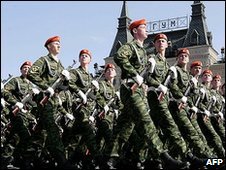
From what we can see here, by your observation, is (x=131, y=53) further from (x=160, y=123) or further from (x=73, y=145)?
(x=73, y=145)

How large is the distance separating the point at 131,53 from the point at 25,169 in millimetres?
2548

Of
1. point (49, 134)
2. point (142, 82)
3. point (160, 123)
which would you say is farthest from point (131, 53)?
point (49, 134)

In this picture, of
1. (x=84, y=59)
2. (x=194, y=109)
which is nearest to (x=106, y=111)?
(x=84, y=59)

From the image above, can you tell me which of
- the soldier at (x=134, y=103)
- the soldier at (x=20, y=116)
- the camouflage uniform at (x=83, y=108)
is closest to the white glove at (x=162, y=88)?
the soldier at (x=134, y=103)

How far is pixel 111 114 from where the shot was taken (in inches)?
345

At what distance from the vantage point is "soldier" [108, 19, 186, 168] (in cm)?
646

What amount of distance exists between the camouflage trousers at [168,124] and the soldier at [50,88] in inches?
55.1

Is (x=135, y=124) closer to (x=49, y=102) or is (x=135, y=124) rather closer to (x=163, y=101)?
(x=163, y=101)

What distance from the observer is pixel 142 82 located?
22.3 ft

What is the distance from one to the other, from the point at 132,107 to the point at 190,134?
1.30 metres

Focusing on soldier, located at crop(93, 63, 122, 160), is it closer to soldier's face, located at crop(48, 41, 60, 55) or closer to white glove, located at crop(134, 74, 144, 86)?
soldier's face, located at crop(48, 41, 60, 55)

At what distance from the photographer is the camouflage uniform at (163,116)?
6773 millimetres

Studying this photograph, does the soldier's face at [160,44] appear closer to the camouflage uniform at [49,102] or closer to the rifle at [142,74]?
the rifle at [142,74]

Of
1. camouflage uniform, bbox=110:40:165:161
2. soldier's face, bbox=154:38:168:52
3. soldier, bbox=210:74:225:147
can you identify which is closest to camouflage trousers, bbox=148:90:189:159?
camouflage uniform, bbox=110:40:165:161
